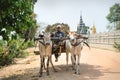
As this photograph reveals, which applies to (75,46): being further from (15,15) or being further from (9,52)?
(9,52)

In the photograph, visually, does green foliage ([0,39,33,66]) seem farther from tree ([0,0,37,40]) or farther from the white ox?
the white ox

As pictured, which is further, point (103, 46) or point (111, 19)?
point (111, 19)

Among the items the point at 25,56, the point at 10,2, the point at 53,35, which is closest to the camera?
the point at 10,2

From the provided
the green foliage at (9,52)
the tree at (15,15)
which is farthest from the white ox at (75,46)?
the green foliage at (9,52)

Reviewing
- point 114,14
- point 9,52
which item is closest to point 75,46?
point 9,52

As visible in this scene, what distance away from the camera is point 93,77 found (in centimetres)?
1209

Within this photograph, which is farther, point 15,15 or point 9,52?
point 9,52

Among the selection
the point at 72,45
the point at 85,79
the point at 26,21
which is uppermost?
the point at 26,21

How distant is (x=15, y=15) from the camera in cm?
1385

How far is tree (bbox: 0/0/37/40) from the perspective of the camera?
42.4 ft

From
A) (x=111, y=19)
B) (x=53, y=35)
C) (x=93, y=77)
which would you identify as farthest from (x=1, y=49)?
(x=111, y=19)

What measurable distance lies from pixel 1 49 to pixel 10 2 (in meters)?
10.8

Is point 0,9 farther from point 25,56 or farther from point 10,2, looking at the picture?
point 25,56

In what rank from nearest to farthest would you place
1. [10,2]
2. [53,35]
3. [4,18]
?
[10,2] → [4,18] → [53,35]
